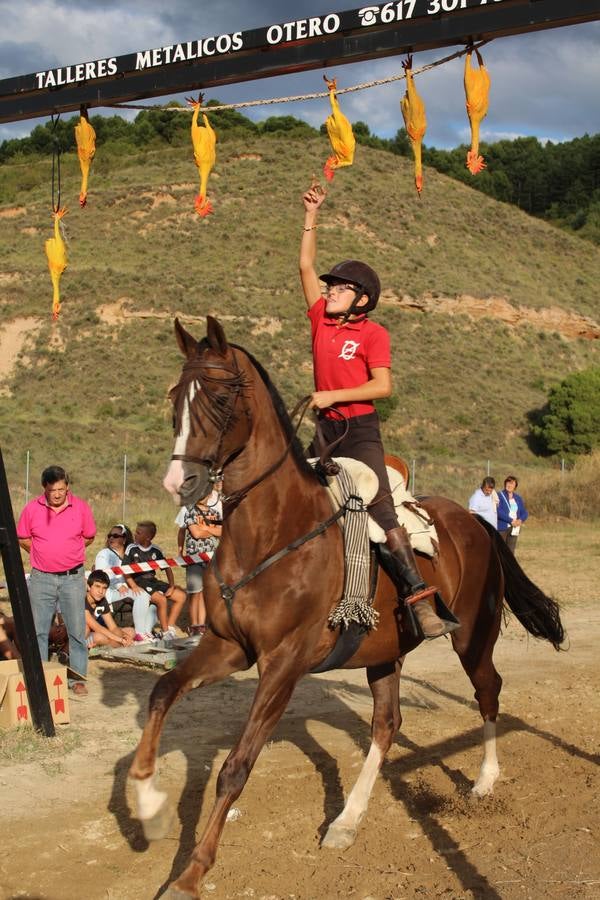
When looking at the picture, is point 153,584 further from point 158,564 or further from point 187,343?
point 187,343

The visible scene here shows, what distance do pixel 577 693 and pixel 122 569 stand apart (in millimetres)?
5539

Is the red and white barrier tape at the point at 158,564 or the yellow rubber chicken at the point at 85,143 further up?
the yellow rubber chicken at the point at 85,143

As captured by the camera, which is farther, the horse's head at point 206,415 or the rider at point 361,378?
the rider at point 361,378

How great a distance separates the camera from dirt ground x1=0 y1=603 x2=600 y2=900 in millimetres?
5359

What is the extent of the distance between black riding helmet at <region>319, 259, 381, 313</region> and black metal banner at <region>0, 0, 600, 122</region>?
169 cm

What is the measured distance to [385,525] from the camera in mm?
6176

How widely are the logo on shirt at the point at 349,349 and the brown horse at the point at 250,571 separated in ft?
2.20

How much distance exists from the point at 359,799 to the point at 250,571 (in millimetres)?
1822

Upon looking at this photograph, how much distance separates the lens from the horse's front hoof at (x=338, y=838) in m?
5.86

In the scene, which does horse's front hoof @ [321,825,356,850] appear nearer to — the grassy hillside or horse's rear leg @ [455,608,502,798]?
horse's rear leg @ [455,608,502,798]

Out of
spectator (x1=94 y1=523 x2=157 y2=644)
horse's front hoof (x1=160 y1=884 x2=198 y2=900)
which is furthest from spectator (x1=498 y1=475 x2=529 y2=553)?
horse's front hoof (x1=160 y1=884 x2=198 y2=900)

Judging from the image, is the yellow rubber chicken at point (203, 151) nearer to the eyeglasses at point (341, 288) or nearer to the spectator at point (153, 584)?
the eyeglasses at point (341, 288)

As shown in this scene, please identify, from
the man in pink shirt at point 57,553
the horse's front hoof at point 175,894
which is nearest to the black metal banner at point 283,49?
the man in pink shirt at point 57,553

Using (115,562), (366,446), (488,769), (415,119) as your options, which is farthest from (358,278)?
(115,562)
